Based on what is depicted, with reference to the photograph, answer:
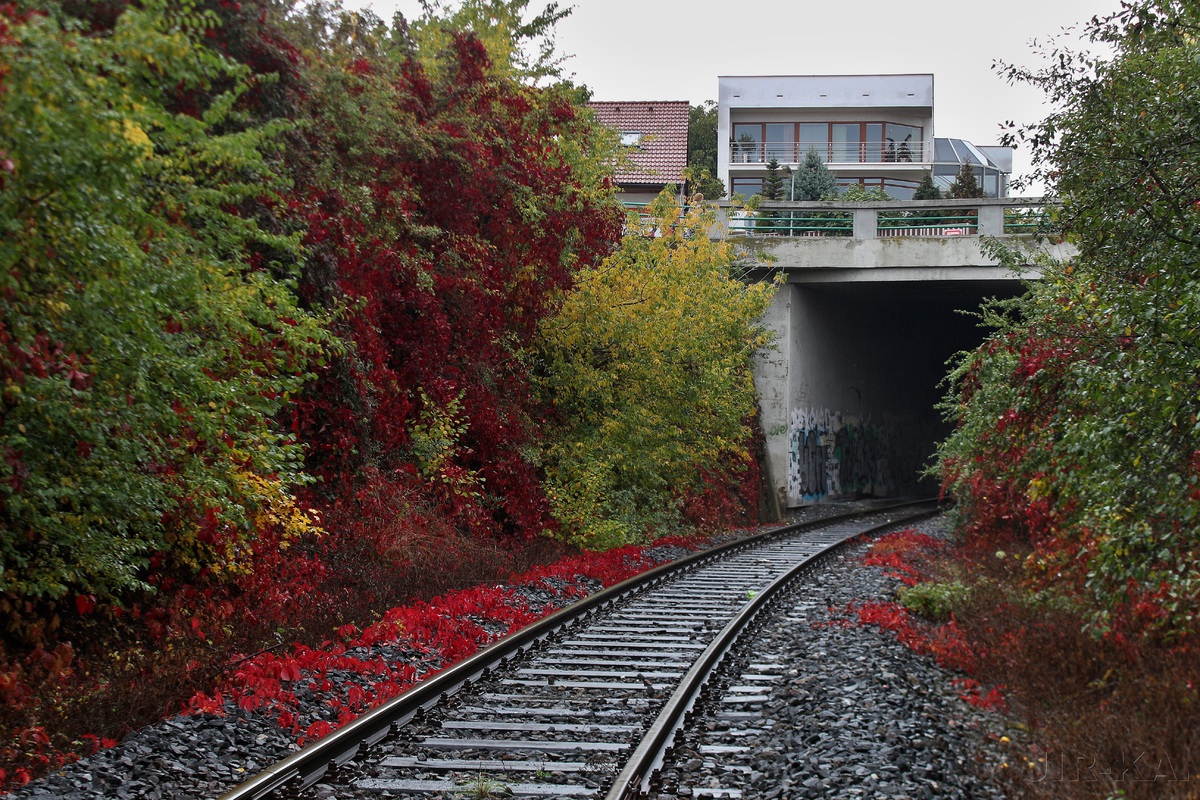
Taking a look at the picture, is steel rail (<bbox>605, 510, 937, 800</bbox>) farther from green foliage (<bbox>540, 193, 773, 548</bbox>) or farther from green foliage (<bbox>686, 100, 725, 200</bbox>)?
green foliage (<bbox>686, 100, 725, 200</bbox>)

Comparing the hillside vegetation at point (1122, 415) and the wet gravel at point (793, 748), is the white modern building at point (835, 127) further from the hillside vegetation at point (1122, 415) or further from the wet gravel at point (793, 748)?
the wet gravel at point (793, 748)

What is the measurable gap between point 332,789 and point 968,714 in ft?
16.2

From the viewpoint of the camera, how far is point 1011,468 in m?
10.8

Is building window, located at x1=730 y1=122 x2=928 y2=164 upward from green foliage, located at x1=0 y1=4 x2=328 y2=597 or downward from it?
upward

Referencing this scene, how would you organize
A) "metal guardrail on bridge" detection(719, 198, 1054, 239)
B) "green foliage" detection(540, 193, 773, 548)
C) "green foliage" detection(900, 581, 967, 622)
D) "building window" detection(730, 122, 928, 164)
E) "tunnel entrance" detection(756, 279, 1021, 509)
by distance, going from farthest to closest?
"building window" detection(730, 122, 928, 164)
"tunnel entrance" detection(756, 279, 1021, 509)
"metal guardrail on bridge" detection(719, 198, 1054, 239)
"green foliage" detection(540, 193, 773, 548)
"green foliage" detection(900, 581, 967, 622)

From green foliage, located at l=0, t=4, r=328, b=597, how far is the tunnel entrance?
18724mm

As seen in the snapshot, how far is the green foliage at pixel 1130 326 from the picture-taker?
634 centimetres

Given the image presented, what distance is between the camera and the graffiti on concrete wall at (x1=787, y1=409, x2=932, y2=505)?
98.9ft

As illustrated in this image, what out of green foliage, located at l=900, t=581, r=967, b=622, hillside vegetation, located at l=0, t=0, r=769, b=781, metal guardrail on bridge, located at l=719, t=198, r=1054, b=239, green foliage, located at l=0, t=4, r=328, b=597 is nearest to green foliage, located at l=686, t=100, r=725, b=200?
metal guardrail on bridge, located at l=719, t=198, r=1054, b=239

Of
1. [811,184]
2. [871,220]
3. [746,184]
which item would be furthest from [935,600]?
[746,184]

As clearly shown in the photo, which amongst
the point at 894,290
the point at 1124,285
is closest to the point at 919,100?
the point at 894,290

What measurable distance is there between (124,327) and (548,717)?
3.87m

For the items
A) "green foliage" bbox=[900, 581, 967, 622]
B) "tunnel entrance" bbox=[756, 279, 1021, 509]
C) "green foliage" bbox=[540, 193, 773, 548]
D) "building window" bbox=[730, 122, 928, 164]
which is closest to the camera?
"green foliage" bbox=[900, 581, 967, 622]

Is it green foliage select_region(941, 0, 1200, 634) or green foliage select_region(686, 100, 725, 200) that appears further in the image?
green foliage select_region(686, 100, 725, 200)
